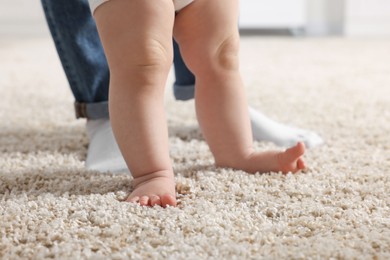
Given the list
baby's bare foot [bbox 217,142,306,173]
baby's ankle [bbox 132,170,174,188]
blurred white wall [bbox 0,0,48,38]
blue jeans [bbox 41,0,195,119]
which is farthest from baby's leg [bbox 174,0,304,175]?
blurred white wall [bbox 0,0,48,38]

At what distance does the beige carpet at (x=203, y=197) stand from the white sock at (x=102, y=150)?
0.09 feet

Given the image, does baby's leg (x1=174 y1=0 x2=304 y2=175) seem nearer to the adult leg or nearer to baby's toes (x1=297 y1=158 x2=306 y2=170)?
baby's toes (x1=297 y1=158 x2=306 y2=170)

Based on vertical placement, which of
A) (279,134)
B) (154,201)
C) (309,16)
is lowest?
(309,16)

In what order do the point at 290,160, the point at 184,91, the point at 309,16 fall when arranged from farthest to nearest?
the point at 309,16 < the point at 184,91 < the point at 290,160

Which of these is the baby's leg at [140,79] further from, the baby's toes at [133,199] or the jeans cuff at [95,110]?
the jeans cuff at [95,110]

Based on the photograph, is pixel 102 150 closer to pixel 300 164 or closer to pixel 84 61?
pixel 84 61

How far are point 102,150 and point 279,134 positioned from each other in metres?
0.34

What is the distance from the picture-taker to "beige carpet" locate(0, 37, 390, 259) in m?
0.66

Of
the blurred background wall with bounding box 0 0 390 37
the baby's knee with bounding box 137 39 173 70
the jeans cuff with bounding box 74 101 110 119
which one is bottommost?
the blurred background wall with bounding box 0 0 390 37

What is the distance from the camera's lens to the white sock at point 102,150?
3.31 ft

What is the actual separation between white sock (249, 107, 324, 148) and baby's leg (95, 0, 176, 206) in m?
0.37

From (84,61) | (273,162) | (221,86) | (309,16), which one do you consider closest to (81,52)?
(84,61)

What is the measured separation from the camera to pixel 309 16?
338cm

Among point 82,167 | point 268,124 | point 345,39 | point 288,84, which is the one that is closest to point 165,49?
point 82,167
